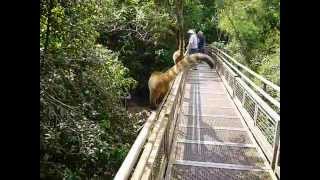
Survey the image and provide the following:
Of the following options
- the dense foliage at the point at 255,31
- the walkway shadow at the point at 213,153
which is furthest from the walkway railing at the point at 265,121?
the dense foliage at the point at 255,31

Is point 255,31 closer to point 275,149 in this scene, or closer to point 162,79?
point 162,79

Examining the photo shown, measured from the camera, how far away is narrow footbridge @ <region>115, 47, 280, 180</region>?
271 cm

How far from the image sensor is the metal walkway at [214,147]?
152 inches

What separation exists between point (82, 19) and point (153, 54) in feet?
43.7

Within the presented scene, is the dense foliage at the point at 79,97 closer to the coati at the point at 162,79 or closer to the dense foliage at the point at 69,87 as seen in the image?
the dense foliage at the point at 69,87

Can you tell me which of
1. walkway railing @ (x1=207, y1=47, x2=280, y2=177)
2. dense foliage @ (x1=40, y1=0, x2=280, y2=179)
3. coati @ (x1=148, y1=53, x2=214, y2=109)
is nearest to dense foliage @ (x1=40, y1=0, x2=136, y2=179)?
dense foliage @ (x1=40, y1=0, x2=280, y2=179)

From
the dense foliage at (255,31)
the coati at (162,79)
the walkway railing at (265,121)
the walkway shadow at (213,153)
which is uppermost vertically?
the dense foliage at (255,31)

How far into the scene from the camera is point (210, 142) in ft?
16.3

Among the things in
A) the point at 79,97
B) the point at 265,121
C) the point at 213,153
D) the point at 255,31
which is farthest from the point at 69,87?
the point at 255,31

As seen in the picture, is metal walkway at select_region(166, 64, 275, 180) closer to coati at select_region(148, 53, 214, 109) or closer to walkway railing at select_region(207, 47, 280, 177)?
walkway railing at select_region(207, 47, 280, 177)

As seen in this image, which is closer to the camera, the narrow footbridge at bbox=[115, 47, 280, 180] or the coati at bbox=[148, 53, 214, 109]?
the narrow footbridge at bbox=[115, 47, 280, 180]
